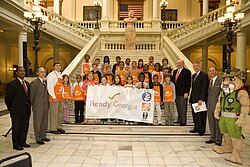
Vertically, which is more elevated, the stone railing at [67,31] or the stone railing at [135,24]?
the stone railing at [135,24]

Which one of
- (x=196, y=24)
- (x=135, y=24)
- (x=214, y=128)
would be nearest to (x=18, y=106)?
(x=214, y=128)

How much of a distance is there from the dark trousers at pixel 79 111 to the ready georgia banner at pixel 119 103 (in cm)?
24

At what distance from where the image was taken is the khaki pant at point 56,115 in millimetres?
7480

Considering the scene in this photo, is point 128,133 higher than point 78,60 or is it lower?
lower

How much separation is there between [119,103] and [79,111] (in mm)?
1266

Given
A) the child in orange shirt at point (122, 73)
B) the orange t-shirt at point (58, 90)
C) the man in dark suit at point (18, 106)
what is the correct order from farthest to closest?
the child in orange shirt at point (122, 73) → the orange t-shirt at point (58, 90) → the man in dark suit at point (18, 106)

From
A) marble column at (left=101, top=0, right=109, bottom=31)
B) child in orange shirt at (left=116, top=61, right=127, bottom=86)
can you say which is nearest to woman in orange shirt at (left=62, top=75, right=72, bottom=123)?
child in orange shirt at (left=116, top=61, right=127, bottom=86)

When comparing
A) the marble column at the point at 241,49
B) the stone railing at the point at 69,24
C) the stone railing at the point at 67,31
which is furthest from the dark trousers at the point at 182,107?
the stone railing at the point at 69,24

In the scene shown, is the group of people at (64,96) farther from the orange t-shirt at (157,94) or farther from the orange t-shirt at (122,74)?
the orange t-shirt at (122,74)

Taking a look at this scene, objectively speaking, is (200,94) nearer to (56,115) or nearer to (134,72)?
(134,72)

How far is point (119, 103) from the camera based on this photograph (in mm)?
8125

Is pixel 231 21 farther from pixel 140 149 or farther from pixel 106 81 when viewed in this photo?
pixel 140 149

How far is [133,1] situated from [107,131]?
61.0 feet

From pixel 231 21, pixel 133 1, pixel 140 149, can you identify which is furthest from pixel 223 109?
pixel 133 1
